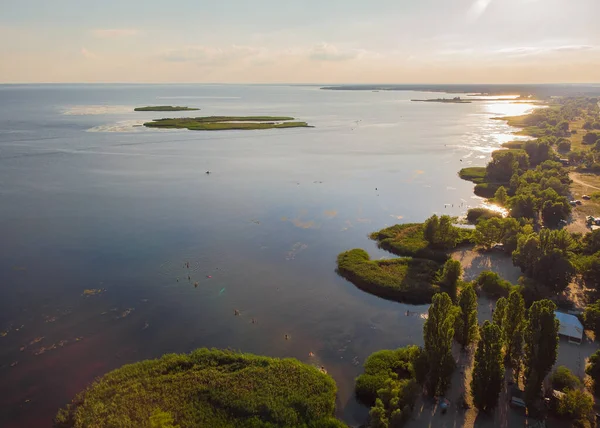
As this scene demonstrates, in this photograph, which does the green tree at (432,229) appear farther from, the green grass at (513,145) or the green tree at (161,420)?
the green grass at (513,145)

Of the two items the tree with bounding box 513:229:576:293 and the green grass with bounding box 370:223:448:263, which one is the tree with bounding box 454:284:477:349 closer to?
the tree with bounding box 513:229:576:293

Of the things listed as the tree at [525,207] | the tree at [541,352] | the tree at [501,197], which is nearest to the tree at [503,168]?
the tree at [501,197]

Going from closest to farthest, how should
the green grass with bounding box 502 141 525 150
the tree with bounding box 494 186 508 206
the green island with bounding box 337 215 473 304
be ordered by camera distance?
1. the green island with bounding box 337 215 473 304
2. the tree with bounding box 494 186 508 206
3. the green grass with bounding box 502 141 525 150

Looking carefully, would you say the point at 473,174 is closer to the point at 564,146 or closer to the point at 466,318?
the point at 564,146

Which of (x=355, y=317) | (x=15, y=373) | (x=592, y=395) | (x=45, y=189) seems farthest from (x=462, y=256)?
(x=45, y=189)

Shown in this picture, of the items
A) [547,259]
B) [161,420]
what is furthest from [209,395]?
[547,259]

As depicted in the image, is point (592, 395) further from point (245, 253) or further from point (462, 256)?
point (245, 253)

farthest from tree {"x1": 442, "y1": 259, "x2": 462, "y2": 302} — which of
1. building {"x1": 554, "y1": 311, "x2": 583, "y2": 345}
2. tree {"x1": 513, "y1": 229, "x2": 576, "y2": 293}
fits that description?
building {"x1": 554, "y1": 311, "x2": 583, "y2": 345}
